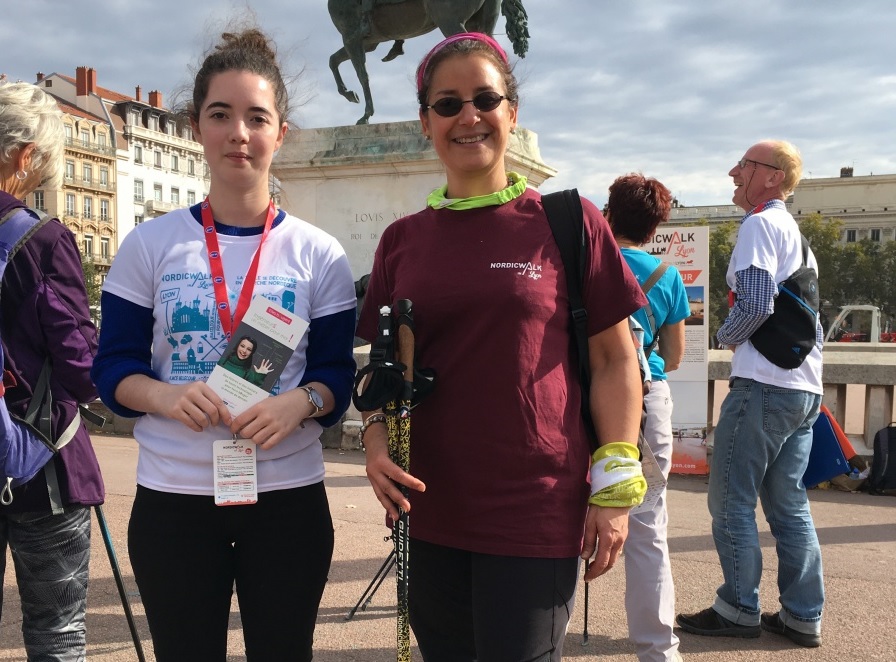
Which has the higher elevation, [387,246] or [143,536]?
[387,246]

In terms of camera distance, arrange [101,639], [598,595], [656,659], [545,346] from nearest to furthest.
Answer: [545,346]
[656,659]
[101,639]
[598,595]

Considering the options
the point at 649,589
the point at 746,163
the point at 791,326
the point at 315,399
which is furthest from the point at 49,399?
the point at 746,163

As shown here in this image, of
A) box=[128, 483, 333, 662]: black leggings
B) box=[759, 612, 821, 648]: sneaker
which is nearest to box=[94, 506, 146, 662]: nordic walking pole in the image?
box=[128, 483, 333, 662]: black leggings

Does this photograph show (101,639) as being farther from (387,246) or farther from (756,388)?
(756,388)

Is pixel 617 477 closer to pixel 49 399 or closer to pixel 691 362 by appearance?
pixel 49 399

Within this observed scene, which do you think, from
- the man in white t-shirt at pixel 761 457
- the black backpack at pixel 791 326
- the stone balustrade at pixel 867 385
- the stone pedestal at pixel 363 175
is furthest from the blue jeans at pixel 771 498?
the stone pedestal at pixel 363 175

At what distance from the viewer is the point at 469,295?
2.04 m

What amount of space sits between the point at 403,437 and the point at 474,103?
2.83ft

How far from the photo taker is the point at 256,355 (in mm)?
2082

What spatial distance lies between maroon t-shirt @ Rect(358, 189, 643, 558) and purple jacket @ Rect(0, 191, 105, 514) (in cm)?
111

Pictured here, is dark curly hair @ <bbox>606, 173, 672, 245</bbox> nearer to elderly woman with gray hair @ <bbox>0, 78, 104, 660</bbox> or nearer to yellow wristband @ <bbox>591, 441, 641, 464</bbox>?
yellow wristband @ <bbox>591, 441, 641, 464</bbox>

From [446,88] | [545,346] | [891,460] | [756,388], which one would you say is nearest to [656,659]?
[756,388]

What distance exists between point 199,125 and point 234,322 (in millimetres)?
588

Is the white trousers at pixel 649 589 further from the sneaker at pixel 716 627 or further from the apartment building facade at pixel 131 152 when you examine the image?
the apartment building facade at pixel 131 152
